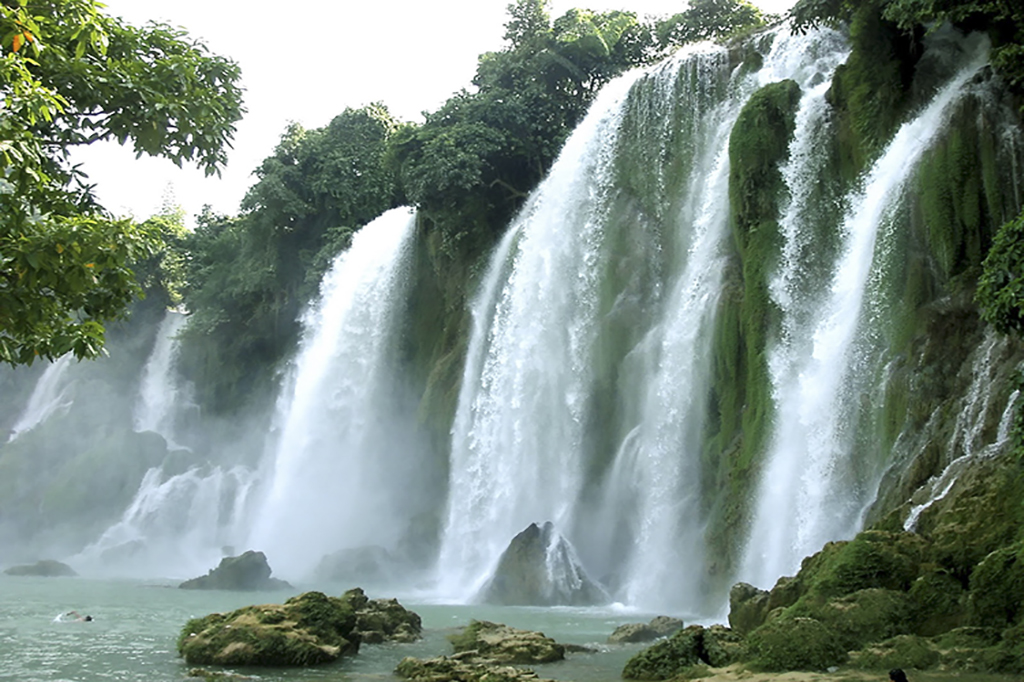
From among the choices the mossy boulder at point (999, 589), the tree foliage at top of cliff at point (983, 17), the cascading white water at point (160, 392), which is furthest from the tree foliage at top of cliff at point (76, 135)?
the cascading white water at point (160, 392)

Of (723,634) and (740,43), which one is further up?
(740,43)

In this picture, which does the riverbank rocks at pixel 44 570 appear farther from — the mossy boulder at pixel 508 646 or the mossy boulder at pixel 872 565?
the mossy boulder at pixel 872 565

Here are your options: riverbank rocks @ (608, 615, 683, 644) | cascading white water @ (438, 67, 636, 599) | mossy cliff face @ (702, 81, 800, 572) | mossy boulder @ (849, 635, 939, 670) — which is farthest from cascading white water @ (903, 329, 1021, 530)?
cascading white water @ (438, 67, 636, 599)

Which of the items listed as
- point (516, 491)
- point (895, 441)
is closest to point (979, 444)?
point (895, 441)

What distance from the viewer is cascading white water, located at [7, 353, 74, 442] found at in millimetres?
40719

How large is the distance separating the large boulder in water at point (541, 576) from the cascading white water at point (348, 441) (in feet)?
32.7

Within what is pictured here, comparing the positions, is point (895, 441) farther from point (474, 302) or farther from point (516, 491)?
point (474, 302)

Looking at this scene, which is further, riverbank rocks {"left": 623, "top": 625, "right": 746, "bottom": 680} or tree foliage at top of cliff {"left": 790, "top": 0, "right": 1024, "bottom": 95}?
tree foliage at top of cliff {"left": 790, "top": 0, "right": 1024, "bottom": 95}

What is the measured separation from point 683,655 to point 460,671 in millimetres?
2189

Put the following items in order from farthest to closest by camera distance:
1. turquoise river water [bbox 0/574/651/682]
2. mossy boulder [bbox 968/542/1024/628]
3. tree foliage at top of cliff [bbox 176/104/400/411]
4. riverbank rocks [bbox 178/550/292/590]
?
tree foliage at top of cliff [bbox 176/104/400/411] → riverbank rocks [bbox 178/550/292/590] → turquoise river water [bbox 0/574/651/682] → mossy boulder [bbox 968/542/1024/628]

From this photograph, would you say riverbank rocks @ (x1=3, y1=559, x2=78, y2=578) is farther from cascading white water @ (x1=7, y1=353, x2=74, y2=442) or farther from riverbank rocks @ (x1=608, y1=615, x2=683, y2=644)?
riverbank rocks @ (x1=608, y1=615, x2=683, y2=644)

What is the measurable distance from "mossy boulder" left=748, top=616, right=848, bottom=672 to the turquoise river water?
177cm

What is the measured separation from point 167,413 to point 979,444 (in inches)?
1375

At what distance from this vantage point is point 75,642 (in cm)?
1341
